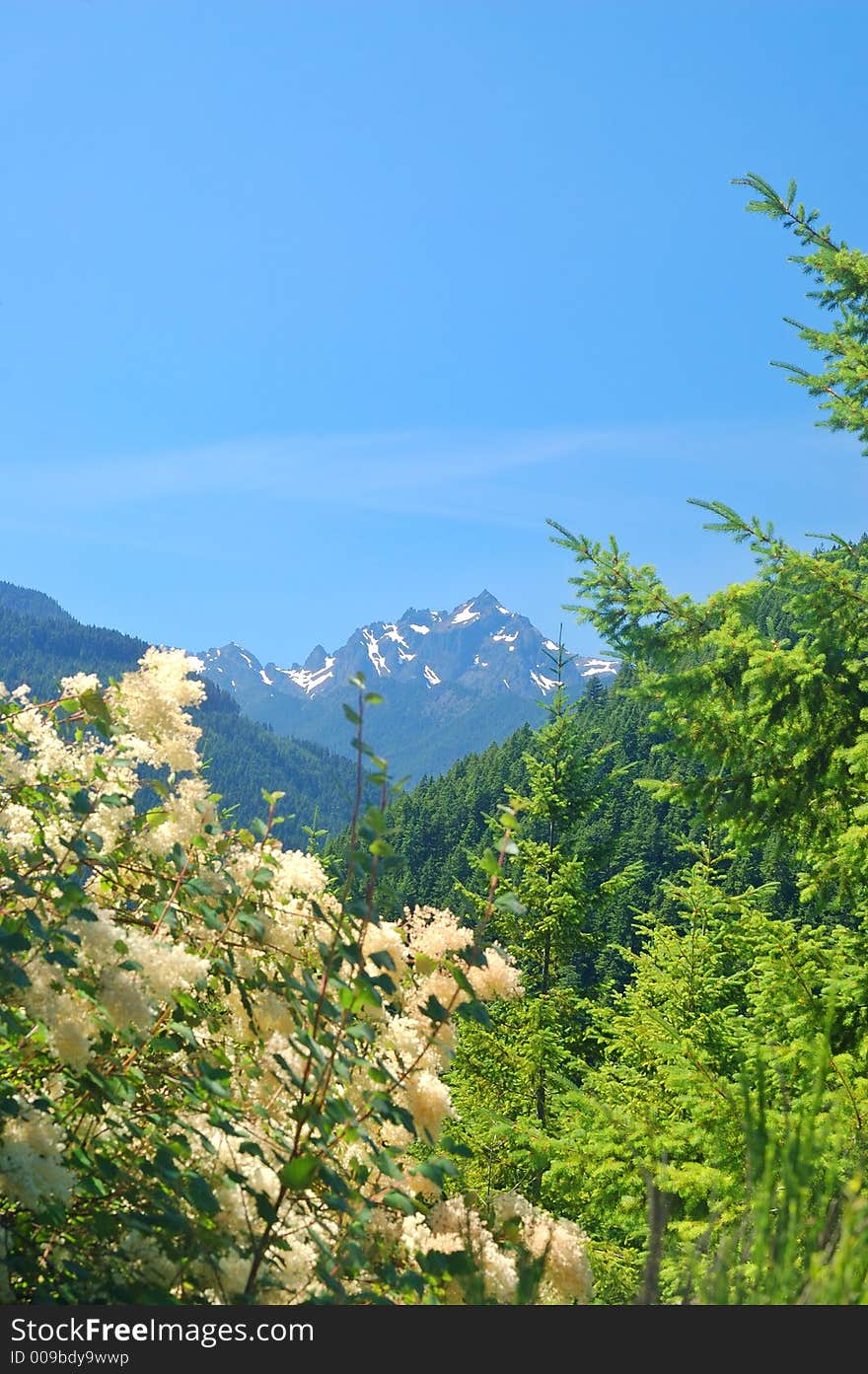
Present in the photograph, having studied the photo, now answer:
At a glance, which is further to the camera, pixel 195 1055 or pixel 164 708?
pixel 164 708

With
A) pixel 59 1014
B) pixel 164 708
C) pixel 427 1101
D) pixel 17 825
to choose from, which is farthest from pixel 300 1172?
pixel 164 708

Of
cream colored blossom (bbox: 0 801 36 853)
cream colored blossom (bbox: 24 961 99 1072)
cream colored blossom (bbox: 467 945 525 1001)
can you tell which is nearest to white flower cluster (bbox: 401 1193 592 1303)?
cream colored blossom (bbox: 467 945 525 1001)

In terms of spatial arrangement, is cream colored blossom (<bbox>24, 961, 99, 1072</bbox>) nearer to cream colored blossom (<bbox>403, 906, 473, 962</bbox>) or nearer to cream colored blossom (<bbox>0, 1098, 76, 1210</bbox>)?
cream colored blossom (<bbox>0, 1098, 76, 1210</bbox>)

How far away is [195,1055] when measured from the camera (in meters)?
2.85

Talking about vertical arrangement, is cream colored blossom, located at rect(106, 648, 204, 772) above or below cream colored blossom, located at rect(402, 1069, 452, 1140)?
above

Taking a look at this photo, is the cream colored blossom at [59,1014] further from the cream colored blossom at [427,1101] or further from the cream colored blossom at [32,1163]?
the cream colored blossom at [427,1101]

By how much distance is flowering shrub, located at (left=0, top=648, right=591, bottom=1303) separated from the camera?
7.07 ft

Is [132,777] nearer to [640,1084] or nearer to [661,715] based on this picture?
[661,715]

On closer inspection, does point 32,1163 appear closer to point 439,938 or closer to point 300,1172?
point 300,1172

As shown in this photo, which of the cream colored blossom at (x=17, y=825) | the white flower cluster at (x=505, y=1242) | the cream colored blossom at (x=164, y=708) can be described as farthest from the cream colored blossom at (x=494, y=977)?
the cream colored blossom at (x=17, y=825)

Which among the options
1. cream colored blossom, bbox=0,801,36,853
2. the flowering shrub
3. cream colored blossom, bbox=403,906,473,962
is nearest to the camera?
the flowering shrub

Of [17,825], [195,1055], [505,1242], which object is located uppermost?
[17,825]

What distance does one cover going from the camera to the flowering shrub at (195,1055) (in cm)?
216

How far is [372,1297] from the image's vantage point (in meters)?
2.15
